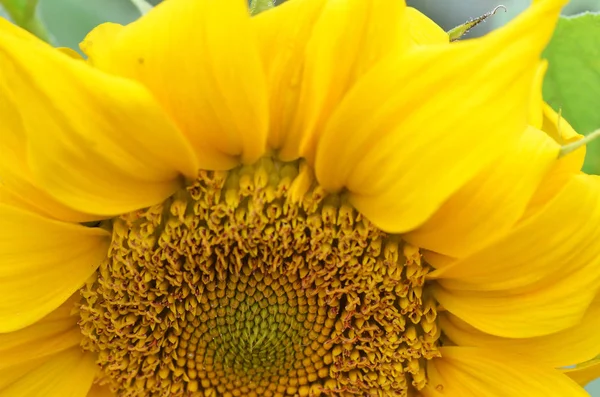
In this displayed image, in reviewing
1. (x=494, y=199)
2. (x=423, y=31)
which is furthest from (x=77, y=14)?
(x=494, y=199)

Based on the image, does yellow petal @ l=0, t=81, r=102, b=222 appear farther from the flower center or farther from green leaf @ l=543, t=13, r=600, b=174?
green leaf @ l=543, t=13, r=600, b=174

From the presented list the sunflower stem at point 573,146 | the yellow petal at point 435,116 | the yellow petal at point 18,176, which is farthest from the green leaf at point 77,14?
the sunflower stem at point 573,146

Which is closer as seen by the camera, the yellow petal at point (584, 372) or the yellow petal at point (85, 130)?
the yellow petal at point (85, 130)

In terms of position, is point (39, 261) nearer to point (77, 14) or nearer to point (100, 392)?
point (100, 392)

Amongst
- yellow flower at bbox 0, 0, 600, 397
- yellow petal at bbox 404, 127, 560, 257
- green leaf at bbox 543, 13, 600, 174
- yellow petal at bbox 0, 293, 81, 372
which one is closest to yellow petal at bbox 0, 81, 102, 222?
yellow flower at bbox 0, 0, 600, 397

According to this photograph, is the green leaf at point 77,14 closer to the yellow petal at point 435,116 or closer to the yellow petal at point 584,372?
the yellow petal at point 435,116

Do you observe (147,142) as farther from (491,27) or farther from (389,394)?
(491,27)
